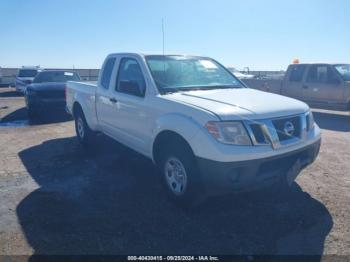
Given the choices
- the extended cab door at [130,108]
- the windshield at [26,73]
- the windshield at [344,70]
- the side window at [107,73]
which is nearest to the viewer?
the extended cab door at [130,108]

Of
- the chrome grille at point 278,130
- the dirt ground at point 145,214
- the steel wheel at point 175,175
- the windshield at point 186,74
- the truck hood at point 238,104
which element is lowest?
the dirt ground at point 145,214

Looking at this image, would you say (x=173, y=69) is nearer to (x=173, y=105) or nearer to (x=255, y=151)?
(x=173, y=105)

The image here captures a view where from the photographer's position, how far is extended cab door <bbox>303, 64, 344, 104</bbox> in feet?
35.1

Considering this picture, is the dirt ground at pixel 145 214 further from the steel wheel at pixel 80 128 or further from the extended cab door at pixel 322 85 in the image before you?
the extended cab door at pixel 322 85

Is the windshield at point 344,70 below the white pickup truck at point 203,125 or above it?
above

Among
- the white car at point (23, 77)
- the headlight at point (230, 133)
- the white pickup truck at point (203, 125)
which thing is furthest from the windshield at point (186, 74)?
the white car at point (23, 77)

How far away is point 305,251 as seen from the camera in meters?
3.08

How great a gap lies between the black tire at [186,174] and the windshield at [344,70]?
29.5 ft

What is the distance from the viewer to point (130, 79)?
4.93 metres

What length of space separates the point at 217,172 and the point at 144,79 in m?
1.86

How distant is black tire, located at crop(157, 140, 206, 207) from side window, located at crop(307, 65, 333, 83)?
29.4 feet

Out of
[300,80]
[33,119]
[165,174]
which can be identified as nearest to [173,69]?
[165,174]

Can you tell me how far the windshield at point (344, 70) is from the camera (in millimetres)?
10693

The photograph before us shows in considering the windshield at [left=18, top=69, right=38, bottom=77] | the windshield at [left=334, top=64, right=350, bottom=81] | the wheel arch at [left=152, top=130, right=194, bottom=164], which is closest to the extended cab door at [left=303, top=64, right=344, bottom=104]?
the windshield at [left=334, top=64, right=350, bottom=81]
